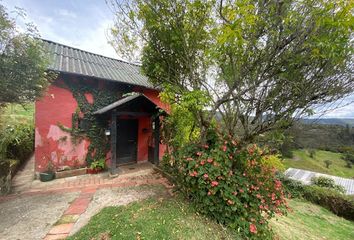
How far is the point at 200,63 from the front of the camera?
4859 millimetres

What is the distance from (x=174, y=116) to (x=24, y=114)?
11497 mm

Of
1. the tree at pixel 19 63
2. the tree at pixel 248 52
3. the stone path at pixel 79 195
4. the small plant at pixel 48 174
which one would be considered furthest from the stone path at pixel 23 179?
the tree at pixel 248 52

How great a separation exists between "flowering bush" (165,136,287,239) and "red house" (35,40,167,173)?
3.35 meters

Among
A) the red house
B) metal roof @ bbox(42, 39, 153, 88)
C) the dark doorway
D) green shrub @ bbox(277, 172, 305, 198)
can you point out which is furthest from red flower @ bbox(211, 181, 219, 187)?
green shrub @ bbox(277, 172, 305, 198)

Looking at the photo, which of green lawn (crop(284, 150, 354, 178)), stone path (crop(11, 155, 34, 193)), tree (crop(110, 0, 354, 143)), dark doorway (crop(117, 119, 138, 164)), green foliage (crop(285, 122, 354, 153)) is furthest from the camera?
Answer: green lawn (crop(284, 150, 354, 178))

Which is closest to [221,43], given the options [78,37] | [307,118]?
[307,118]

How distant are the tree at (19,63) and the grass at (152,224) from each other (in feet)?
11.4

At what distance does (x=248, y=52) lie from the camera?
3.46m

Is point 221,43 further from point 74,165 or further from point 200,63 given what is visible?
point 74,165

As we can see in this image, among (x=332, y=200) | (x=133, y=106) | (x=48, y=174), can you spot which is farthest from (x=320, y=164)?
(x=48, y=174)

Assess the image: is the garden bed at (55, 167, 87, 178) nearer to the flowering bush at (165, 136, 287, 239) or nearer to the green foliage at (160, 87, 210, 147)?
the green foliage at (160, 87, 210, 147)

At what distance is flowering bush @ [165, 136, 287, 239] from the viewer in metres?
3.66

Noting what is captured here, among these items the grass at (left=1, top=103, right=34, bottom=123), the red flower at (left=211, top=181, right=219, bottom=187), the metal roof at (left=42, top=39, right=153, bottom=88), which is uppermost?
the metal roof at (left=42, top=39, right=153, bottom=88)

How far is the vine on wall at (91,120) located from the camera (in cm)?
745
